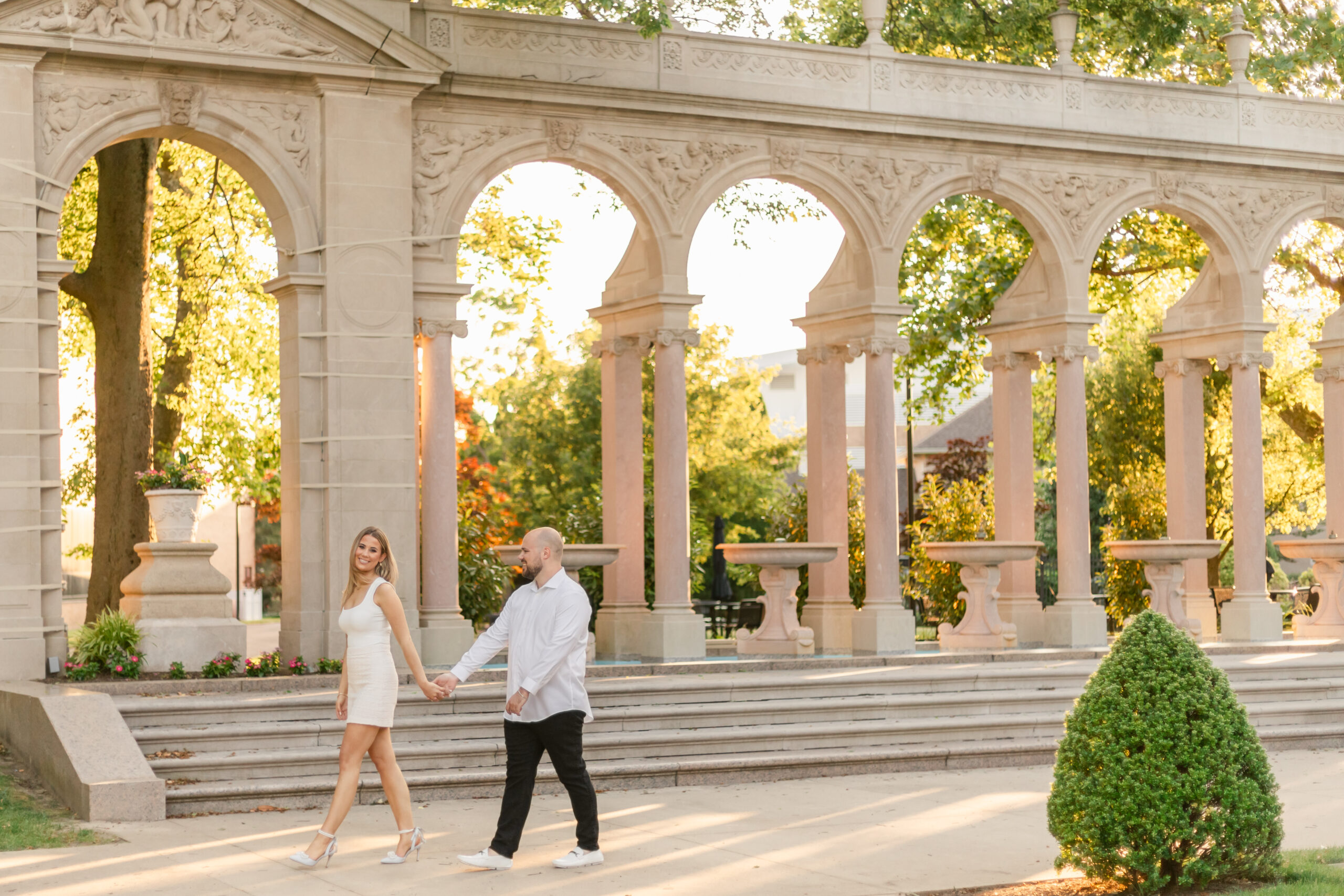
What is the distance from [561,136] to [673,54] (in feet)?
5.00

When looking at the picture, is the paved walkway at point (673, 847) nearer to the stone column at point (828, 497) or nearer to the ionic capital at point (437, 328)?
the ionic capital at point (437, 328)

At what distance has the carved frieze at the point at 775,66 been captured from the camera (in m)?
17.0

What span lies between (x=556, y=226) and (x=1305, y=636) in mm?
13612

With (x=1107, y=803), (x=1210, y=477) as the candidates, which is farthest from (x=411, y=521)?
(x=1210, y=477)

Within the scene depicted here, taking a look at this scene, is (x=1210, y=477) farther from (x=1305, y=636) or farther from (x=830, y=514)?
(x=830, y=514)

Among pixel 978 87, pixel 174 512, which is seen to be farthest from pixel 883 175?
pixel 174 512

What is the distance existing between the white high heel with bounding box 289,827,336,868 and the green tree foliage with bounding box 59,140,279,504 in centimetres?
1281

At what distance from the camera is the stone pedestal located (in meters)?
14.1

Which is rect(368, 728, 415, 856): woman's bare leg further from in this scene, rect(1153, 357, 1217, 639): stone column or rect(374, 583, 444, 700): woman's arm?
rect(1153, 357, 1217, 639): stone column

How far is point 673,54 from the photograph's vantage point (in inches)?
662

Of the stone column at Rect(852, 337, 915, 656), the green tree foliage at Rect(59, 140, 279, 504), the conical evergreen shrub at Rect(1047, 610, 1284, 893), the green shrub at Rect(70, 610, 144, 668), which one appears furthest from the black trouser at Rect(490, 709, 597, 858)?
the green tree foliage at Rect(59, 140, 279, 504)

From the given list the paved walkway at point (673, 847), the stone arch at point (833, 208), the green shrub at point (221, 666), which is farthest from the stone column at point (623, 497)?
the paved walkway at point (673, 847)

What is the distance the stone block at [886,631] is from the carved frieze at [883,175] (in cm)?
428

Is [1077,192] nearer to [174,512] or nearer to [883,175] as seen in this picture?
[883,175]
